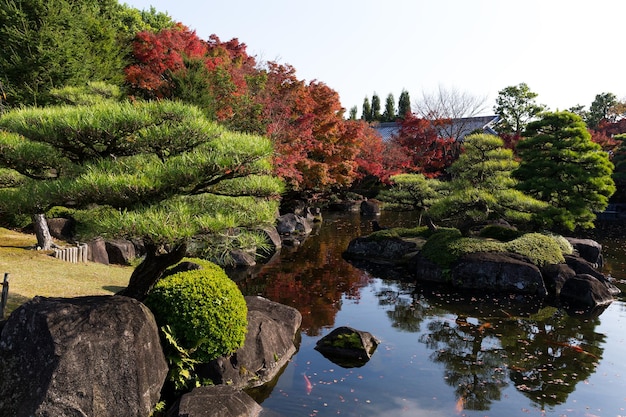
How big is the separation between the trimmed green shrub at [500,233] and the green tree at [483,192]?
17.2 inches

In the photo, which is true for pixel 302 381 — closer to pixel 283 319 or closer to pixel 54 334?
pixel 283 319

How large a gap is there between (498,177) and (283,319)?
36.7 ft

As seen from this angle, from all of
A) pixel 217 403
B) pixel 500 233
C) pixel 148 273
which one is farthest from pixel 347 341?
pixel 500 233

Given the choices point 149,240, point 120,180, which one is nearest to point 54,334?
point 149,240

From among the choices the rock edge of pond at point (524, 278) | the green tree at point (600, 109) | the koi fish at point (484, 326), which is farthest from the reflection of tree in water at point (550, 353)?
the green tree at point (600, 109)

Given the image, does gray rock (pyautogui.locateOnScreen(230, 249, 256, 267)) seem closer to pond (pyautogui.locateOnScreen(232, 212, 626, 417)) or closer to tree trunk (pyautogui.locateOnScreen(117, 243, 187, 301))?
pond (pyautogui.locateOnScreen(232, 212, 626, 417))

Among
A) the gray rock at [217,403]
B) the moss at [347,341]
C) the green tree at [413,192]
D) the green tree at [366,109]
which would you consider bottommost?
the moss at [347,341]

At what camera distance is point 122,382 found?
217 inches

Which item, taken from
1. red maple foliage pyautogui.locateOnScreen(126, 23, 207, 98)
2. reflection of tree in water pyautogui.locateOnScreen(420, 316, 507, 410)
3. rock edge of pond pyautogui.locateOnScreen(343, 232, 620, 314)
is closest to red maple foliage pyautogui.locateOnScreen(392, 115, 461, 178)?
red maple foliage pyautogui.locateOnScreen(126, 23, 207, 98)

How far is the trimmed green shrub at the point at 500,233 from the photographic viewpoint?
16.0m

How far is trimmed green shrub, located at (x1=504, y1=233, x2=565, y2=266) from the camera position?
1403cm

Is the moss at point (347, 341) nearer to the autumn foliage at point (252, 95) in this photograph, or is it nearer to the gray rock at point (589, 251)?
the autumn foliage at point (252, 95)

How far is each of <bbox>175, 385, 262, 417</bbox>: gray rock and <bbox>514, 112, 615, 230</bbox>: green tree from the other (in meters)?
13.8

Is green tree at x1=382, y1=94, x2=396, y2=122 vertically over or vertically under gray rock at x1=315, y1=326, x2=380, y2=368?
over
